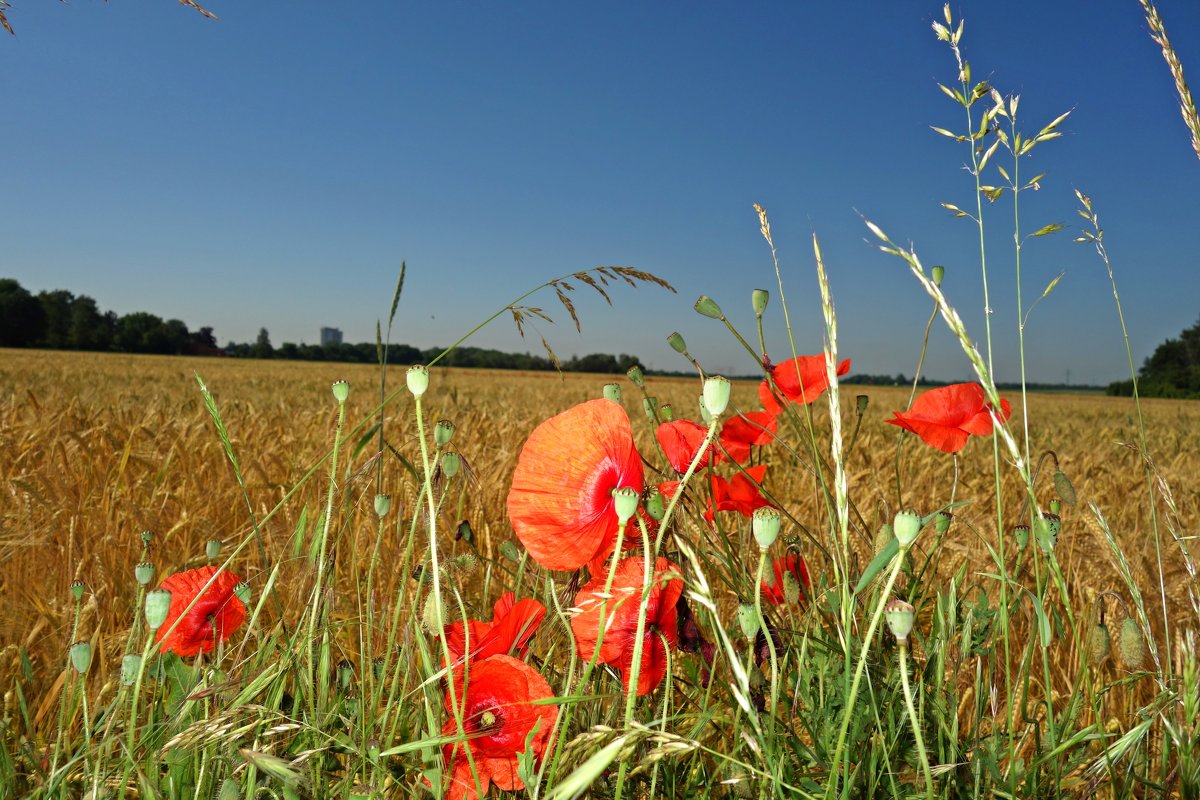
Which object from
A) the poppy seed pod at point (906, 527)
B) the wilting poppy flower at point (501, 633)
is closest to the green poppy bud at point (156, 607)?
→ the wilting poppy flower at point (501, 633)

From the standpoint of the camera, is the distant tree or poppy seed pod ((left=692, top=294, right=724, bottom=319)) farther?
the distant tree

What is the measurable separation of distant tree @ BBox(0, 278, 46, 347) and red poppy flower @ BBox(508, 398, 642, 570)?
221 ft

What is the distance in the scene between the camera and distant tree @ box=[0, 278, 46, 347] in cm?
5553

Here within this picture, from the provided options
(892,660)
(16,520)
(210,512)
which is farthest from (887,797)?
(16,520)


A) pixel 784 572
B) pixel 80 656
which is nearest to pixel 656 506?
pixel 784 572

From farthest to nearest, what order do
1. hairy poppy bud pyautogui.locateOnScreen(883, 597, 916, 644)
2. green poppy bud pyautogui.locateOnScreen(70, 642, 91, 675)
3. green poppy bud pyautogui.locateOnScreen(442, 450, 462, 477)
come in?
1. green poppy bud pyautogui.locateOnScreen(442, 450, 462, 477)
2. green poppy bud pyautogui.locateOnScreen(70, 642, 91, 675)
3. hairy poppy bud pyautogui.locateOnScreen(883, 597, 916, 644)

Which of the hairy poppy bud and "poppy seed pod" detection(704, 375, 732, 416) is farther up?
"poppy seed pod" detection(704, 375, 732, 416)

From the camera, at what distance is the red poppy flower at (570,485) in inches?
31.5

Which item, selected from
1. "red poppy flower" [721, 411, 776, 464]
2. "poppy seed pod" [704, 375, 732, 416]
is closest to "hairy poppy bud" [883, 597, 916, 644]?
"poppy seed pod" [704, 375, 732, 416]

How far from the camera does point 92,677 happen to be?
1.33m

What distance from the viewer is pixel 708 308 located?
953 mm

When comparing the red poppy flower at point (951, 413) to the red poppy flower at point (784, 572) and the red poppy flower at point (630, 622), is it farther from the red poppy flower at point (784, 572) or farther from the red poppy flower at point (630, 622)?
the red poppy flower at point (630, 622)

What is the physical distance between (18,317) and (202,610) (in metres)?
69.4

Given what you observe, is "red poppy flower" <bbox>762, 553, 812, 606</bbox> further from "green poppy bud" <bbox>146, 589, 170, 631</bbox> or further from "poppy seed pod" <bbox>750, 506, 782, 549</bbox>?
"green poppy bud" <bbox>146, 589, 170, 631</bbox>
